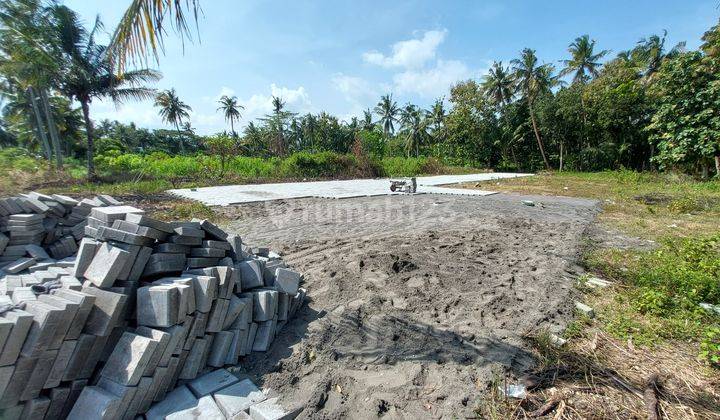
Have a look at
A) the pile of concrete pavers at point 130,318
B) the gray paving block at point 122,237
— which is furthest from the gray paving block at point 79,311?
the gray paving block at point 122,237

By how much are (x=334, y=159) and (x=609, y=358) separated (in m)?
19.0

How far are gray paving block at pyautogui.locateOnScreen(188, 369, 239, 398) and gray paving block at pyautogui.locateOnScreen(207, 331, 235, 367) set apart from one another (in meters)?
0.07

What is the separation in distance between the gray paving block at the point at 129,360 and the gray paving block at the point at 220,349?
0.52m

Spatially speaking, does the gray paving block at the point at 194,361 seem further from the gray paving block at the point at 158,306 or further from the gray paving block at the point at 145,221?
the gray paving block at the point at 145,221

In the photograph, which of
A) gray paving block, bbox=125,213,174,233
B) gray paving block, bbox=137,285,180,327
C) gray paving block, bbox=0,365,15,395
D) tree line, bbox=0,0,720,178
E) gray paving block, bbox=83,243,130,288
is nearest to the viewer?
gray paving block, bbox=0,365,15,395

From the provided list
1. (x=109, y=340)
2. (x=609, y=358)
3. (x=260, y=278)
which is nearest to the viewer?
(x=109, y=340)

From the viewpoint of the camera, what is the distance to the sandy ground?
2240 millimetres

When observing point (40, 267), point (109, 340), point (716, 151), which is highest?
point (716, 151)

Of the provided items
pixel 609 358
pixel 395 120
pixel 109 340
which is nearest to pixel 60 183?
pixel 109 340

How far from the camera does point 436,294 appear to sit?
3572 mm

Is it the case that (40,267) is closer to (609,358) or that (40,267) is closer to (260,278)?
(260,278)

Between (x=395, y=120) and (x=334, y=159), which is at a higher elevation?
(x=395, y=120)

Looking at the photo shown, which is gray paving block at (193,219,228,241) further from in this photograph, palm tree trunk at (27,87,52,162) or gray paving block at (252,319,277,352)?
palm tree trunk at (27,87,52,162)

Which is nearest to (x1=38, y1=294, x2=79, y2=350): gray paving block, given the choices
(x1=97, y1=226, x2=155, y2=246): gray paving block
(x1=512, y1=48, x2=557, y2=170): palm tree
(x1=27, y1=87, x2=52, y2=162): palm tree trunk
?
(x1=97, y1=226, x2=155, y2=246): gray paving block
